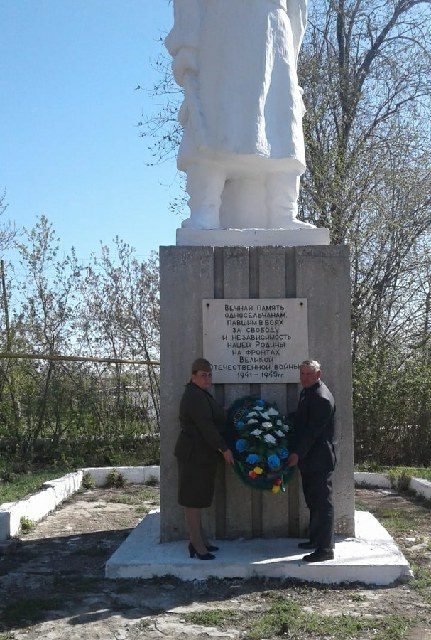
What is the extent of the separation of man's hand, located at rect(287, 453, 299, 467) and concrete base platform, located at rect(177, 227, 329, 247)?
1.56 metres

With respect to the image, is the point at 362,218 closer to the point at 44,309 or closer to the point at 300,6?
the point at 44,309

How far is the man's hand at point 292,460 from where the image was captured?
496cm

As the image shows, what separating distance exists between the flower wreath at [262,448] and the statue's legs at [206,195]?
1.43 meters

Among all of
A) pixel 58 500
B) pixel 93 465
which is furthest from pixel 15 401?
pixel 58 500

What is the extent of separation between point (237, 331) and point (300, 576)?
5.62ft

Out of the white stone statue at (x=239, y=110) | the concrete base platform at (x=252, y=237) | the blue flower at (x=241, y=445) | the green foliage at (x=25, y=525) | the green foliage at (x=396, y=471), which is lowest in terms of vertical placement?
the green foliage at (x=25, y=525)

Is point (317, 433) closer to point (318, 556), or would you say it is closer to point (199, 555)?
point (318, 556)

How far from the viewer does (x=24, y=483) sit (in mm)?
8141

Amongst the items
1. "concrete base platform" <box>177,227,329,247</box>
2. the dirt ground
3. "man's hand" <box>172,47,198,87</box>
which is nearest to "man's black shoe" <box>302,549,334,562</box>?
the dirt ground

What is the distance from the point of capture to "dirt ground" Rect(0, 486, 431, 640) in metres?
3.92

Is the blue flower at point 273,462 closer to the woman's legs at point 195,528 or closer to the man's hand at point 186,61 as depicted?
the woman's legs at point 195,528

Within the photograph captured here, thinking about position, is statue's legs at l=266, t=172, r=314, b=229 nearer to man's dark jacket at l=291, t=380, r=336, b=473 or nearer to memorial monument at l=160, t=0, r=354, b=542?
memorial monument at l=160, t=0, r=354, b=542

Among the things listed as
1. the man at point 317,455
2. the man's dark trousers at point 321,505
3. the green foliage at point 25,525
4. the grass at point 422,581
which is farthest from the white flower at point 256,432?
the green foliage at point 25,525

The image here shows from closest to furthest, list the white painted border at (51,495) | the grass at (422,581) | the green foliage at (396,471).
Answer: the grass at (422,581), the white painted border at (51,495), the green foliage at (396,471)
